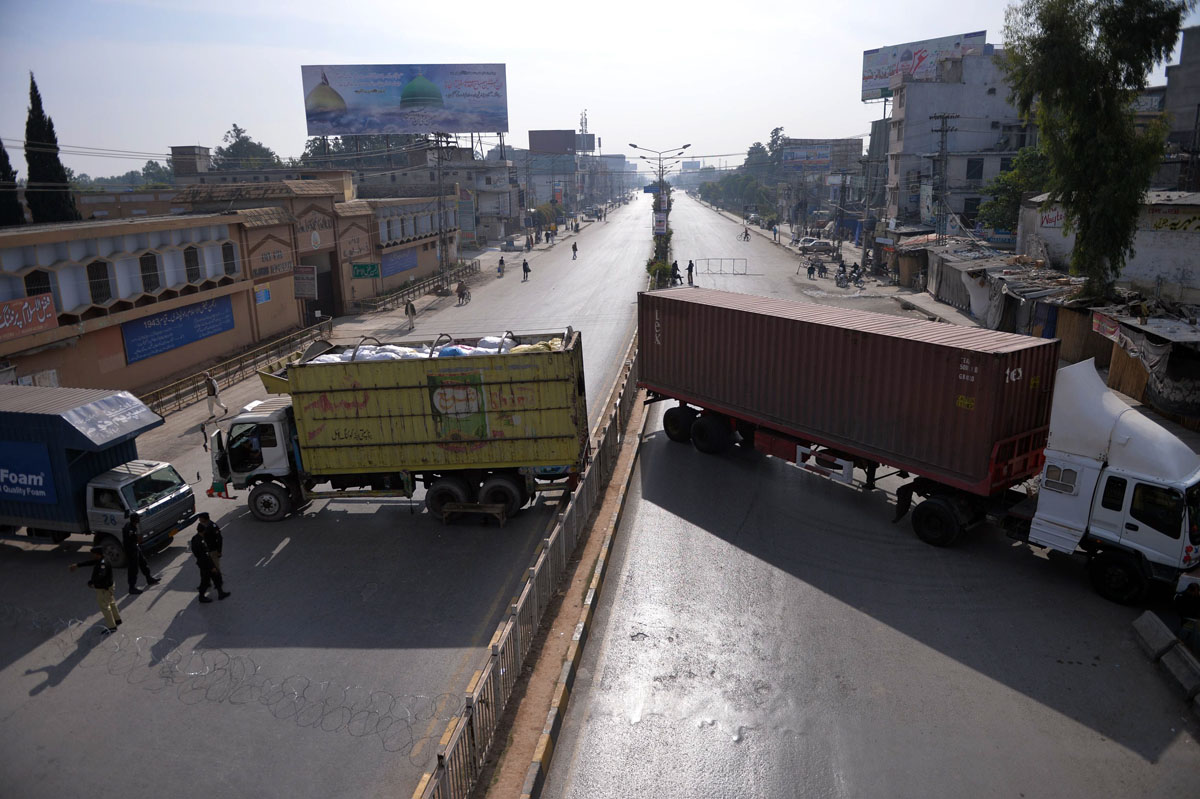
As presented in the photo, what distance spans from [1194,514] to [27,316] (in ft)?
79.9

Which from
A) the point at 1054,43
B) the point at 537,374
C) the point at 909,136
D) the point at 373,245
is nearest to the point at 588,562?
the point at 537,374

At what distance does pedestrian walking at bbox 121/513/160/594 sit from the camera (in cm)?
1197

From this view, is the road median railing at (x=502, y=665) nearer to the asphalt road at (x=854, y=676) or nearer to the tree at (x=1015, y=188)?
the asphalt road at (x=854, y=676)

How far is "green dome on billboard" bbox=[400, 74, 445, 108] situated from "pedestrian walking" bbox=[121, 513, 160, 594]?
69.4 metres

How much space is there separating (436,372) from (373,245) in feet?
102

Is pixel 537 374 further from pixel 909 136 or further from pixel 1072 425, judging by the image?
pixel 909 136

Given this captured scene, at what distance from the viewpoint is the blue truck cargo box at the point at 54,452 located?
12773 millimetres

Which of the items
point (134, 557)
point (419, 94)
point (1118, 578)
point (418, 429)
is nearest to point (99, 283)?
point (134, 557)

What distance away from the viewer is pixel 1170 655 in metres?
9.47

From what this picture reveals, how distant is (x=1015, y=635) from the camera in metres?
10.3

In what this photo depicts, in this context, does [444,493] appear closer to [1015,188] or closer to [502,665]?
[502,665]

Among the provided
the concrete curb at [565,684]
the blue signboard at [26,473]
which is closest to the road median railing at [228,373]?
the blue signboard at [26,473]

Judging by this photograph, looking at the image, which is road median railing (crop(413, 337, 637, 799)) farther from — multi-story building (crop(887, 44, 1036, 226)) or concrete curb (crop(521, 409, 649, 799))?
multi-story building (crop(887, 44, 1036, 226))

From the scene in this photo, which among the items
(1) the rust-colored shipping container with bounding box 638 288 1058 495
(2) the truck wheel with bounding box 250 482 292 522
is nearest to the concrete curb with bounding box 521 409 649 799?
(1) the rust-colored shipping container with bounding box 638 288 1058 495
